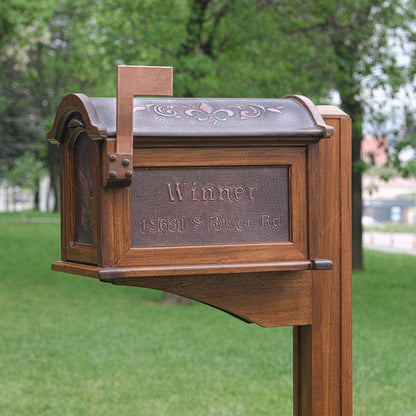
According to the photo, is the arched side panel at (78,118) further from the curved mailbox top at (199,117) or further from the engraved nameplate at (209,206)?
the engraved nameplate at (209,206)

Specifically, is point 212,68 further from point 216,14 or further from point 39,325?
point 39,325

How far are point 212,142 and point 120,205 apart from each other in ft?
1.18

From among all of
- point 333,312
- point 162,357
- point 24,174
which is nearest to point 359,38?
point 162,357

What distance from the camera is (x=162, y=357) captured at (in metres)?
7.37

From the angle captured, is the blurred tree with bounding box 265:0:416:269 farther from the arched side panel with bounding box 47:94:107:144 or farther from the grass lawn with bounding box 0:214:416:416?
the arched side panel with bounding box 47:94:107:144

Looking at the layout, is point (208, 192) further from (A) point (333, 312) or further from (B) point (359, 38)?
(B) point (359, 38)

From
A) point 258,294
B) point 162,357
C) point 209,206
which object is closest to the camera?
point 209,206

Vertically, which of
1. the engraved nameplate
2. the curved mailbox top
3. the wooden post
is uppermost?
the curved mailbox top

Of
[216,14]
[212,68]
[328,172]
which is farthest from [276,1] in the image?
[328,172]

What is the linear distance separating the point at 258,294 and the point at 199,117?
68 centimetres

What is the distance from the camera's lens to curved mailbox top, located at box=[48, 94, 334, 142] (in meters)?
2.19

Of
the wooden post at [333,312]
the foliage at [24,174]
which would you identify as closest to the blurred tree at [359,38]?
the wooden post at [333,312]

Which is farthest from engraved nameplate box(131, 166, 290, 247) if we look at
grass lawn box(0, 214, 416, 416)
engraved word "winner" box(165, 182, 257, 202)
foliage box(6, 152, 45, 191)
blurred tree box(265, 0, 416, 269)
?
foliage box(6, 152, 45, 191)

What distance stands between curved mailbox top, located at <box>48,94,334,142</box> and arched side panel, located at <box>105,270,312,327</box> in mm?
518
